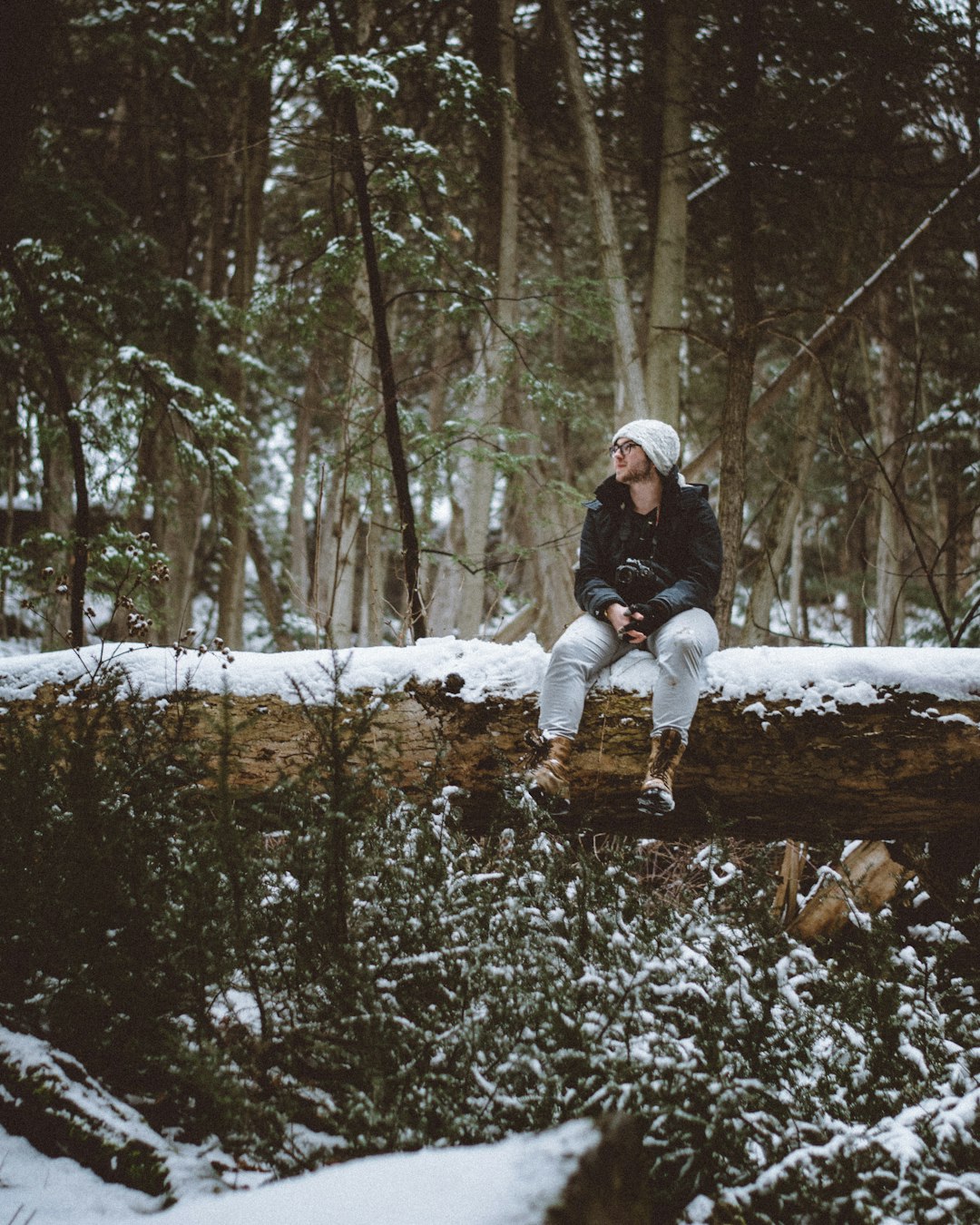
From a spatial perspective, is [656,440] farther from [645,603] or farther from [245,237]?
[245,237]

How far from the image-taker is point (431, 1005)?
2670mm

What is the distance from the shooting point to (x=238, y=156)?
1094 centimetres

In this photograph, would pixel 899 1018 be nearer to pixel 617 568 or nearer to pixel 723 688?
pixel 723 688

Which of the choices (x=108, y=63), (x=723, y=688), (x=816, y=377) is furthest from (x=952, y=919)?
(x=108, y=63)

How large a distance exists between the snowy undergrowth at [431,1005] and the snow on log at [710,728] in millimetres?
561

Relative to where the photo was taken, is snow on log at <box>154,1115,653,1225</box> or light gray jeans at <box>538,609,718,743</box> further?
light gray jeans at <box>538,609,718,743</box>

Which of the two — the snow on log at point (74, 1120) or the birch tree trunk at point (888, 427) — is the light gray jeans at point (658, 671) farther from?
the birch tree trunk at point (888, 427)

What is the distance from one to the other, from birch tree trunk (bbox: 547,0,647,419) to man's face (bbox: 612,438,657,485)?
9.61 feet

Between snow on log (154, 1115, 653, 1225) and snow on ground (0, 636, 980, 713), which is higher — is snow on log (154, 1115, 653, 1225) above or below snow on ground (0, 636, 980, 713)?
below

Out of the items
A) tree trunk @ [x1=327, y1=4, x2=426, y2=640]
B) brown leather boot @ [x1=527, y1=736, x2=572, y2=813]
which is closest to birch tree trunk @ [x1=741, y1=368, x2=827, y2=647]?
tree trunk @ [x1=327, y1=4, x2=426, y2=640]

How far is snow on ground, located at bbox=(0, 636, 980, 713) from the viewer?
11.7ft

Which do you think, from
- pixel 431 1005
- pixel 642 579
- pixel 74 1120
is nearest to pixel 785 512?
pixel 642 579

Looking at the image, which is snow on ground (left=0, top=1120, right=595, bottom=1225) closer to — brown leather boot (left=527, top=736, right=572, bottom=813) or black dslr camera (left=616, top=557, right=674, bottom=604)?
brown leather boot (left=527, top=736, right=572, bottom=813)

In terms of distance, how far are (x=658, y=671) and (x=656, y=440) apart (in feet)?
4.48
